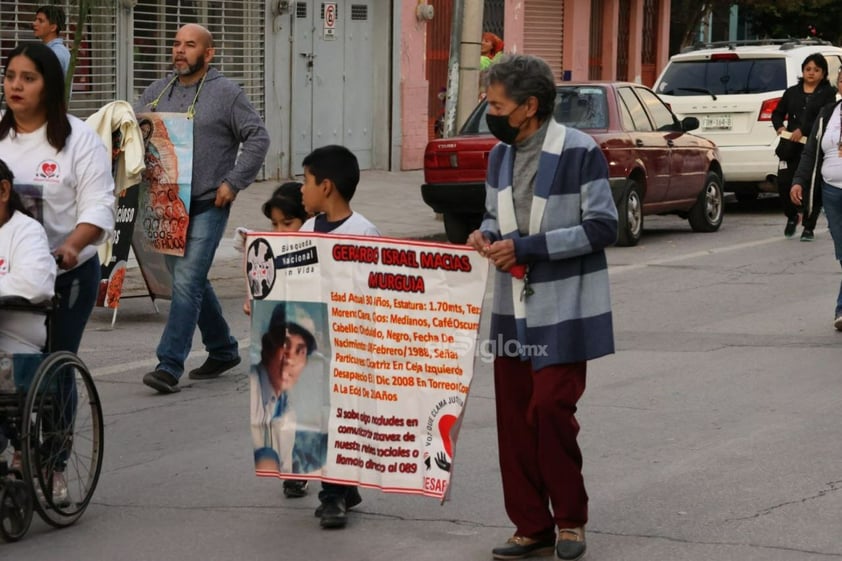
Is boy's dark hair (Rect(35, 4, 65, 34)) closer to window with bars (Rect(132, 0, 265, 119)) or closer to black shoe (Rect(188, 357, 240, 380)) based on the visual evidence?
window with bars (Rect(132, 0, 265, 119))

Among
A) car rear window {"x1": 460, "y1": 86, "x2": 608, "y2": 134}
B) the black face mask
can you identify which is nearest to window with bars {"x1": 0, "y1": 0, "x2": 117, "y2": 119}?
car rear window {"x1": 460, "y1": 86, "x2": 608, "y2": 134}

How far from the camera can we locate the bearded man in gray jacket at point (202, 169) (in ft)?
28.7

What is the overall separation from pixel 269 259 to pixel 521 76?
3.97 ft

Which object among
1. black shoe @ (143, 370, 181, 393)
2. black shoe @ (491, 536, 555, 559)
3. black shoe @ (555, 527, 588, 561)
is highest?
black shoe @ (555, 527, 588, 561)

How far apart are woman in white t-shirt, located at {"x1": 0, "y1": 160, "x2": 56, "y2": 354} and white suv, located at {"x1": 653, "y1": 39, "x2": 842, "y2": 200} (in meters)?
13.5

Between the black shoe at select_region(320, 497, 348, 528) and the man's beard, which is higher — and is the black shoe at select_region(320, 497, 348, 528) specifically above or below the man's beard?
Result: below

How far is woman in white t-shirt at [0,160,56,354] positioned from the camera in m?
5.86

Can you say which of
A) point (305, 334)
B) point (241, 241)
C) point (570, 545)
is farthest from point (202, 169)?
point (570, 545)

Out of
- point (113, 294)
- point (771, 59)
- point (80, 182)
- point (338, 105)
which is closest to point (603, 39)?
point (338, 105)

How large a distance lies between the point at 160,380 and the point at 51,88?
2.71 metres

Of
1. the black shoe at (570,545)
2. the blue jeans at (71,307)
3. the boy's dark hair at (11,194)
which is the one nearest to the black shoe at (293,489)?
the blue jeans at (71,307)

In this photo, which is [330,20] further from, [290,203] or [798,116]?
[290,203]

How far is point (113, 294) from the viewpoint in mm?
10906

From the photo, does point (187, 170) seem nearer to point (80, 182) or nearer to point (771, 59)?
point (80, 182)
